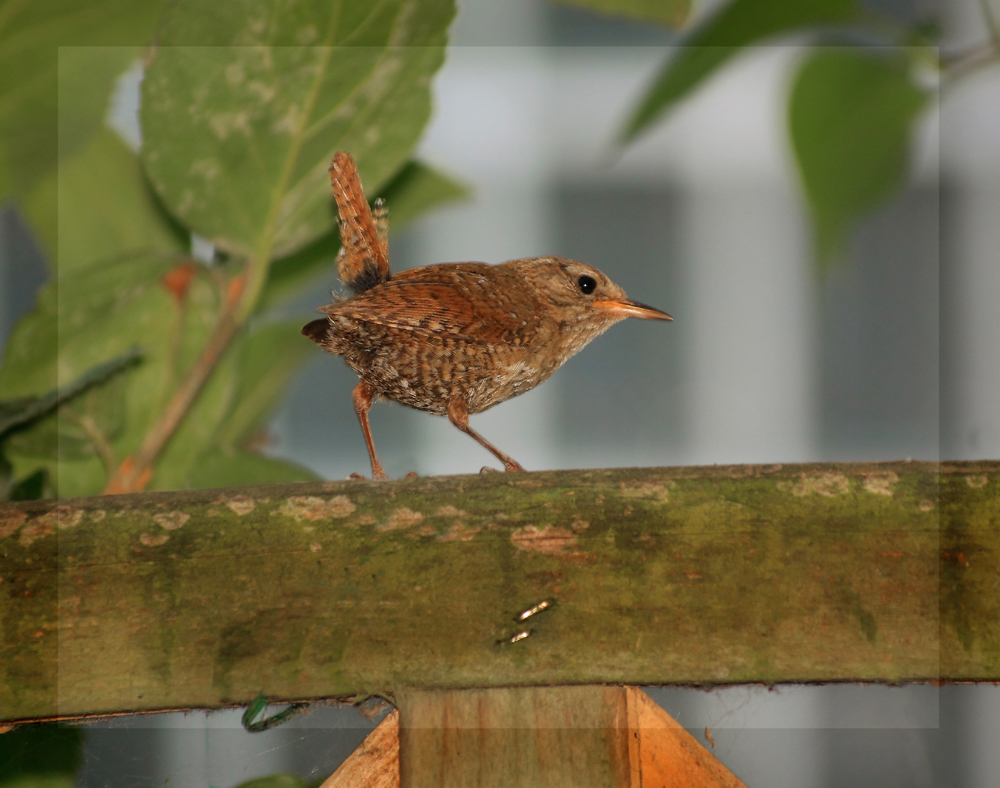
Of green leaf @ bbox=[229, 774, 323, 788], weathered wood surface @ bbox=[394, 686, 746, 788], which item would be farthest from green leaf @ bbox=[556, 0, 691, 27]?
green leaf @ bbox=[229, 774, 323, 788]

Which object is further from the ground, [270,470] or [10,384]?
[10,384]

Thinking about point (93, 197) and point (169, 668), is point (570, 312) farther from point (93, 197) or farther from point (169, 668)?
point (169, 668)

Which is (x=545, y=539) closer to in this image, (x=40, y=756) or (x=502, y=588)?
(x=502, y=588)

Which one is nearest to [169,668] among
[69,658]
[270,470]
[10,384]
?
[69,658]

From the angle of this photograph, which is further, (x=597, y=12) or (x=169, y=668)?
(x=597, y=12)

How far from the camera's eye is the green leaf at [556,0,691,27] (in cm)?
93

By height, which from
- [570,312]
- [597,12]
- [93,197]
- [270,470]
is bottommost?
[270,470]

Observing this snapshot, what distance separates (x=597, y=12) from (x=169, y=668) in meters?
0.82

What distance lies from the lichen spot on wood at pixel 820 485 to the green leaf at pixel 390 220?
679mm

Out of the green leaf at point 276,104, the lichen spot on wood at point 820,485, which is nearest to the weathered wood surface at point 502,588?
the lichen spot on wood at point 820,485

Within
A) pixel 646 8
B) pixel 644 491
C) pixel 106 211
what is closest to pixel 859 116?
pixel 646 8

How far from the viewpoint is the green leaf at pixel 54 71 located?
0.92 metres

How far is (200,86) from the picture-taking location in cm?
89

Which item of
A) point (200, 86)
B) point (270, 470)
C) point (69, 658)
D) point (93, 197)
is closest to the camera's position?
point (69, 658)
